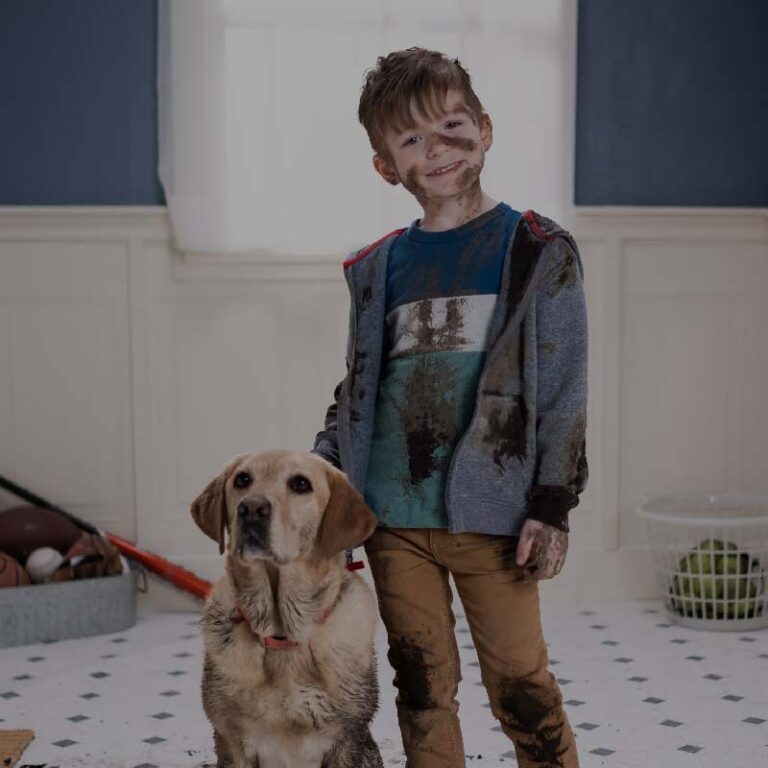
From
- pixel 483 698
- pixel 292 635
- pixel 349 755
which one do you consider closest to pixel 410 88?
pixel 292 635

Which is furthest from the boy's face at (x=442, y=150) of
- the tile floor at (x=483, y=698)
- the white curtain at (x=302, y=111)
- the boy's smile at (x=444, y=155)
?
the white curtain at (x=302, y=111)

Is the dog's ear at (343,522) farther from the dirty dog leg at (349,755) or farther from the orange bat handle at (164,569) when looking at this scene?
the orange bat handle at (164,569)

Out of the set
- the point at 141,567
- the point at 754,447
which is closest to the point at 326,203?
the point at 141,567

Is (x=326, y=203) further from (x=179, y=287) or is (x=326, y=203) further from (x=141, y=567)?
(x=141, y=567)

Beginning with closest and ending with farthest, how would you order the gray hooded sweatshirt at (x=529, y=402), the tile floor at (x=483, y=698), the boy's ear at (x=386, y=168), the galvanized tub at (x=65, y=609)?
the gray hooded sweatshirt at (x=529, y=402)
the boy's ear at (x=386, y=168)
the tile floor at (x=483, y=698)
the galvanized tub at (x=65, y=609)

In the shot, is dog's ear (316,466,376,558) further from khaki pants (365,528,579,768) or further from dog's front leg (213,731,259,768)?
dog's front leg (213,731,259,768)

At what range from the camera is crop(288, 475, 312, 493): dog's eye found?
1596 mm

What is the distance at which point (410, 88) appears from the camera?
1.66 metres

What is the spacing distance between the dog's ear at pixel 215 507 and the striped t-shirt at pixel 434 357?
0.75 ft

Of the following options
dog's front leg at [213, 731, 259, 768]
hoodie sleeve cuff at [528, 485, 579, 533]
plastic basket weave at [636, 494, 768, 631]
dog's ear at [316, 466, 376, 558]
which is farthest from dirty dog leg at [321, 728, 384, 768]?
plastic basket weave at [636, 494, 768, 631]

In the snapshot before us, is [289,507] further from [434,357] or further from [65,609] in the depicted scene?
[65,609]

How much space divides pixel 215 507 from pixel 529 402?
1.56ft

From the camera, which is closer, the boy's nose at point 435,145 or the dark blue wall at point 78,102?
the boy's nose at point 435,145

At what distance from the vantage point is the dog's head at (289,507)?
5.06 feet
